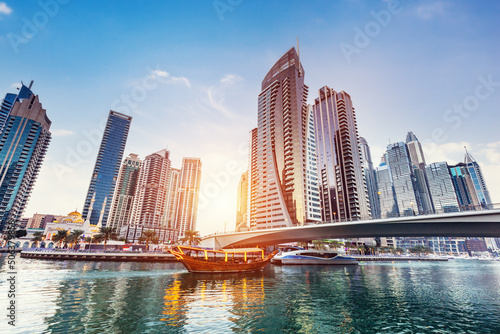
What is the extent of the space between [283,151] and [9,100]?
19182cm

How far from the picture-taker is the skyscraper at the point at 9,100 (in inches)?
5812

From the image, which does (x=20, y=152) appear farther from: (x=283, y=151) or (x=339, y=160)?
(x=339, y=160)

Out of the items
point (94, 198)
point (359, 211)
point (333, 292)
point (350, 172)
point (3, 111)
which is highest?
→ point (3, 111)

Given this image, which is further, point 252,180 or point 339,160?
point 252,180

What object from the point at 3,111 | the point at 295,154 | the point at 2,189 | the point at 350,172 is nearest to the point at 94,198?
the point at 2,189

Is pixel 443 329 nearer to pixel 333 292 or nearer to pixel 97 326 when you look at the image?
pixel 333 292

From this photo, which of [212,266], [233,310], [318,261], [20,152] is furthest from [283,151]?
[20,152]

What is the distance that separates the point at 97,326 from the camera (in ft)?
41.1

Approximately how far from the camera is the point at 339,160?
15400 centimetres

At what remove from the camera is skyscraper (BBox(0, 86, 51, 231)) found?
130 metres

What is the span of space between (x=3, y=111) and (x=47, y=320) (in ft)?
691

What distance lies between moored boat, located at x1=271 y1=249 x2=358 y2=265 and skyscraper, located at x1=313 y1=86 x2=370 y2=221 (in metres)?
72.2

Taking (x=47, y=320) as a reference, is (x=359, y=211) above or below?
above

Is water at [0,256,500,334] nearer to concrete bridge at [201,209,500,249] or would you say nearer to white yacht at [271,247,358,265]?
concrete bridge at [201,209,500,249]
